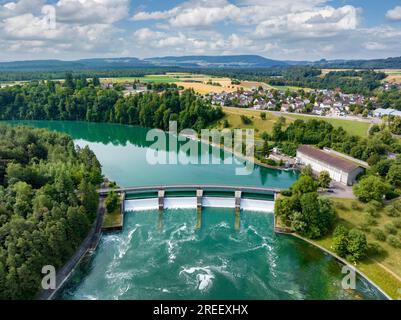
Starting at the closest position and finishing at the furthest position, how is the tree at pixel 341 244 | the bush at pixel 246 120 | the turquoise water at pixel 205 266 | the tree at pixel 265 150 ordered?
the turquoise water at pixel 205 266, the tree at pixel 341 244, the tree at pixel 265 150, the bush at pixel 246 120

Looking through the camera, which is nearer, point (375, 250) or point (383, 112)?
point (375, 250)

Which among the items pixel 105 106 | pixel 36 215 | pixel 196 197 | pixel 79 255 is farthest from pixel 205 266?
pixel 105 106

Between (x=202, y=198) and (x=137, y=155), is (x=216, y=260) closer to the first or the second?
(x=202, y=198)

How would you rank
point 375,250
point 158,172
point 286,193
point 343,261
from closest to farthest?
point 343,261 → point 375,250 → point 286,193 → point 158,172

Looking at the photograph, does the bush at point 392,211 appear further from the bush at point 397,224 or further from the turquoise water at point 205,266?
the turquoise water at point 205,266

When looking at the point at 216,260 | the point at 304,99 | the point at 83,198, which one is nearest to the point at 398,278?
the point at 216,260

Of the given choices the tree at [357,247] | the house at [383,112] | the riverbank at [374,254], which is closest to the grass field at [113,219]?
the riverbank at [374,254]

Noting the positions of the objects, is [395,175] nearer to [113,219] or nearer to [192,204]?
[192,204]
